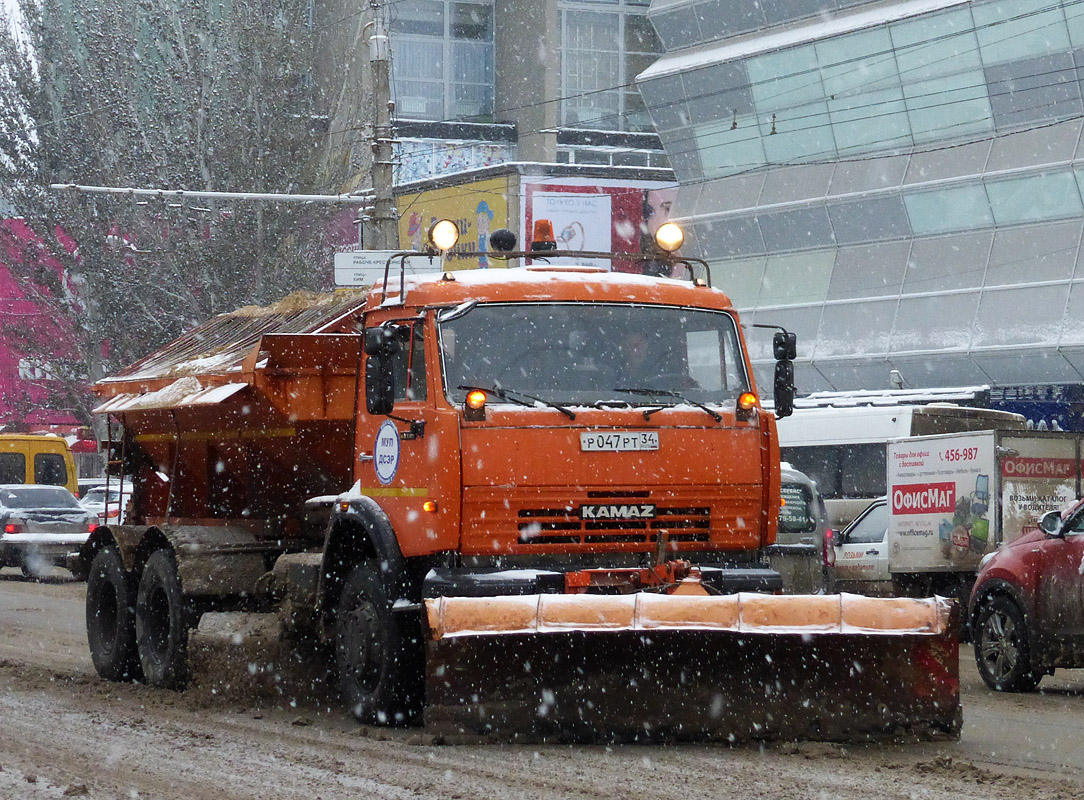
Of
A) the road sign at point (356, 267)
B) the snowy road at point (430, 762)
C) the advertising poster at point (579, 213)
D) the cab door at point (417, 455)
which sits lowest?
the snowy road at point (430, 762)

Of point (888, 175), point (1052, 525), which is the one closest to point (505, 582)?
point (1052, 525)

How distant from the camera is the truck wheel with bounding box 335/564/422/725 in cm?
917

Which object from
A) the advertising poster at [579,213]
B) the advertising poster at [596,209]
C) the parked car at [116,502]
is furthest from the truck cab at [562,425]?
the advertising poster at [579,213]

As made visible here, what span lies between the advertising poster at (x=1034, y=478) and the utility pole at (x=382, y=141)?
8.97m

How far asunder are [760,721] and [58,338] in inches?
1411

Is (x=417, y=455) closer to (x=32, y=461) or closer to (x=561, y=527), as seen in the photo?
(x=561, y=527)

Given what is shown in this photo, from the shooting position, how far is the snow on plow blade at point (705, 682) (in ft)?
27.7

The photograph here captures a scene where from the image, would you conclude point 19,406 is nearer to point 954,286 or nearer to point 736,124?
point 736,124

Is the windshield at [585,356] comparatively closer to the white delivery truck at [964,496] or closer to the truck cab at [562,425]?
the truck cab at [562,425]

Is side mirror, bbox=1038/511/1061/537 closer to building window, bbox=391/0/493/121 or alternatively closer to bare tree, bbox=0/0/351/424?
bare tree, bbox=0/0/351/424

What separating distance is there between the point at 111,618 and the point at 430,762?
18.4ft

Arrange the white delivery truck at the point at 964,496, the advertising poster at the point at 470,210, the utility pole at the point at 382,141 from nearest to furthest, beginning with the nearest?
the white delivery truck at the point at 964,496 → the utility pole at the point at 382,141 → the advertising poster at the point at 470,210

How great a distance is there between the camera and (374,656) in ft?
30.8

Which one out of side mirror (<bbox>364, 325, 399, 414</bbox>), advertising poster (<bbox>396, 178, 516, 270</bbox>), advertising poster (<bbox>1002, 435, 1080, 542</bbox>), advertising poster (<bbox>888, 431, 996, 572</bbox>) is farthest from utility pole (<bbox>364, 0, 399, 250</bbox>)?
advertising poster (<bbox>396, 178, 516, 270</bbox>)
